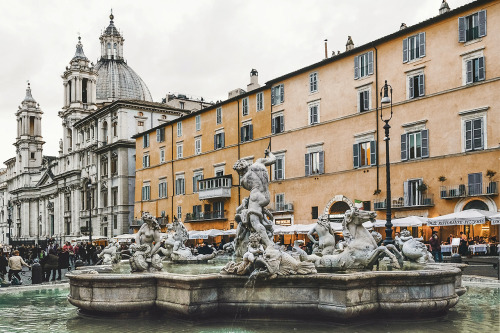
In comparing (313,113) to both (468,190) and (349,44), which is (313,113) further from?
(468,190)

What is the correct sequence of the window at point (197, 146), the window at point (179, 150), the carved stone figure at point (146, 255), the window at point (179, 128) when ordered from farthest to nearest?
the window at point (179, 128)
the window at point (179, 150)
the window at point (197, 146)
the carved stone figure at point (146, 255)

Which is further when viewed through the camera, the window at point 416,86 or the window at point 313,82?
the window at point 313,82

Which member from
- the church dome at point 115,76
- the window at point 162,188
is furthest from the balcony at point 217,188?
the church dome at point 115,76

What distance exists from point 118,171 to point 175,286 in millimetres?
56180

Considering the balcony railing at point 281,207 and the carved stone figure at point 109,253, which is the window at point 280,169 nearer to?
the balcony railing at point 281,207

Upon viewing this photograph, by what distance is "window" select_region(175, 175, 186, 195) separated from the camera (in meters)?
52.1

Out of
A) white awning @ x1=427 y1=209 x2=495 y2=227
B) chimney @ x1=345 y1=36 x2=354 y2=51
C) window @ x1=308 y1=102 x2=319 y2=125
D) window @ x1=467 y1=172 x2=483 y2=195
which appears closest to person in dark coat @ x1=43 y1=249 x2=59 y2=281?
white awning @ x1=427 y1=209 x2=495 y2=227

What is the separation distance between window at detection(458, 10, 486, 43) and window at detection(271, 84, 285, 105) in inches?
563

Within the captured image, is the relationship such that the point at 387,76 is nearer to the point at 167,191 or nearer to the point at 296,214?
the point at 296,214

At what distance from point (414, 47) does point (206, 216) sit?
23.0 m

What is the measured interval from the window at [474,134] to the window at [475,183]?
4.34 feet

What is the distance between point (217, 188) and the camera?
1783 inches

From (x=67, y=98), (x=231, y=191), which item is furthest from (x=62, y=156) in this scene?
(x=231, y=191)

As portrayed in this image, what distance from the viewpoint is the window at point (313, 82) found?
37969 millimetres
